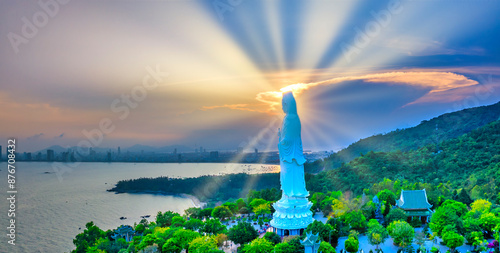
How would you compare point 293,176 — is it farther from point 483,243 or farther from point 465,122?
point 465,122

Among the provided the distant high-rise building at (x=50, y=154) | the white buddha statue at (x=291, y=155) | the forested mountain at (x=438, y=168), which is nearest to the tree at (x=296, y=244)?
the white buddha statue at (x=291, y=155)

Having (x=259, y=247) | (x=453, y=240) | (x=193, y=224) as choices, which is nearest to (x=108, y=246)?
(x=193, y=224)

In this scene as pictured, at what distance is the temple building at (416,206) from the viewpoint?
23109 millimetres

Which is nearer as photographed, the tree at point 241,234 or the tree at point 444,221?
the tree at point 444,221

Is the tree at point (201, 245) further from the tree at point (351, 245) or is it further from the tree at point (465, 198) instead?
the tree at point (465, 198)

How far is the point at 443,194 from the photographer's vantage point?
92.1 feet

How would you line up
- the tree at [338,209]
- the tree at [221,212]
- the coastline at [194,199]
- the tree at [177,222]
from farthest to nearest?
1. the coastline at [194,199]
2. the tree at [221,212]
3. the tree at [177,222]
4. the tree at [338,209]

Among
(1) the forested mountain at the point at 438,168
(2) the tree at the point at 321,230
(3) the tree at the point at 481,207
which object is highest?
(1) the forested mountain at the point at 438,168

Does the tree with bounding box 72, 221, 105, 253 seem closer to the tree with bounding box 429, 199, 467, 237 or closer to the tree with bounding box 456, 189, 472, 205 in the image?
the tree with bounding box 429, 199, 467, 237

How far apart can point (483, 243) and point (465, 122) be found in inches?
1824

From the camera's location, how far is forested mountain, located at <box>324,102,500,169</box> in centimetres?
5497

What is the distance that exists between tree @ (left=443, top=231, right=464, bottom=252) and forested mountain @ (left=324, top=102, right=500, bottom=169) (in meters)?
35.9

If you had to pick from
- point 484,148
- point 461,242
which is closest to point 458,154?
point 484,148

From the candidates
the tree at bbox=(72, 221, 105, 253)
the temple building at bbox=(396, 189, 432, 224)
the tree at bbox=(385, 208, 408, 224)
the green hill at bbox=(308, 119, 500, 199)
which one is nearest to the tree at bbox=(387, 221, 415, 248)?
the tree at bbox=(385, 208, 408, 224)
